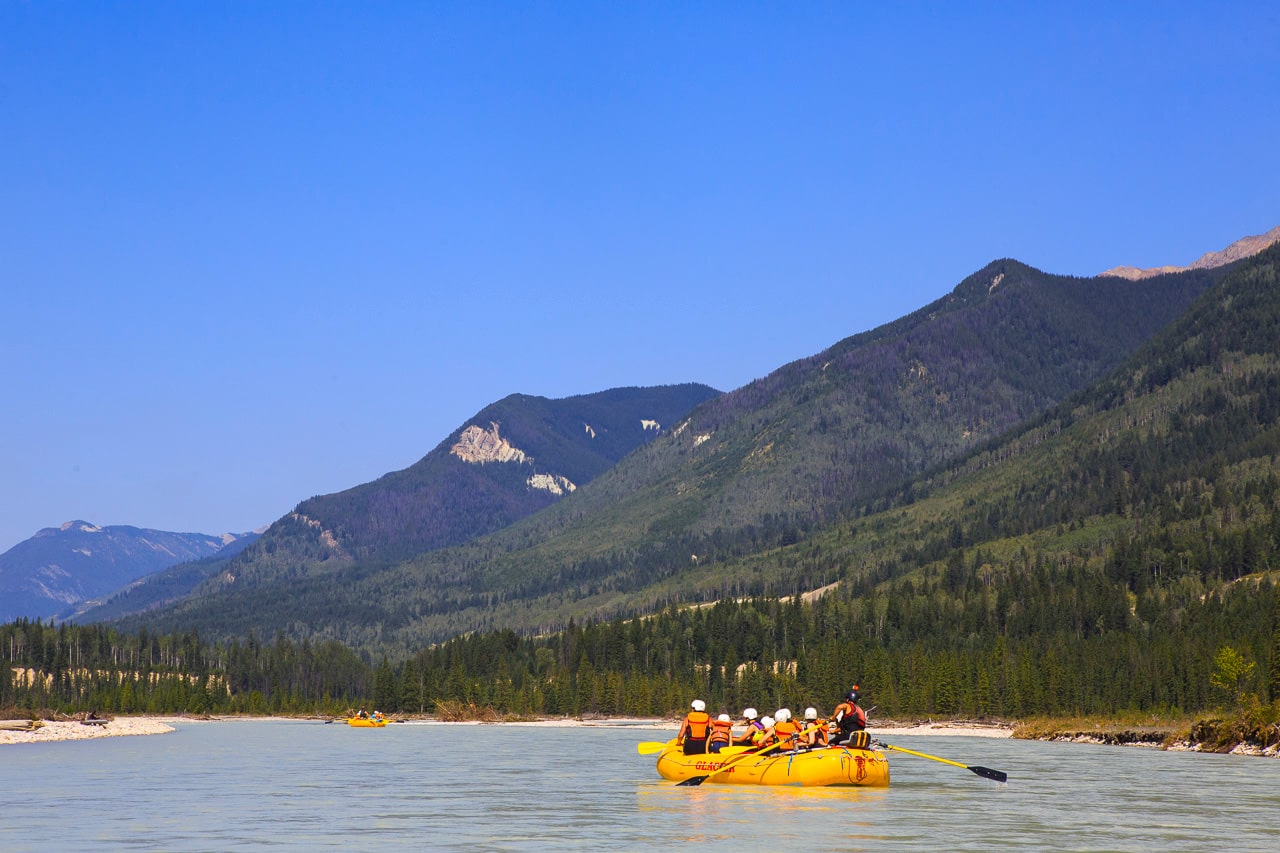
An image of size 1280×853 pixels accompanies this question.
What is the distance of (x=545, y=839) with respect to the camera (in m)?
53.2

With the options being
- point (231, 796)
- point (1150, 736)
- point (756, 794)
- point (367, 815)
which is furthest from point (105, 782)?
point (1150, 736)

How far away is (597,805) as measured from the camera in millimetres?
67438

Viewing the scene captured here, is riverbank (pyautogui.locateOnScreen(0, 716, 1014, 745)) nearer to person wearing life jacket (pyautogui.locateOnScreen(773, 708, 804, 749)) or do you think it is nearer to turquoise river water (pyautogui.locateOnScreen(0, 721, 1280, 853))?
turquoise river water (pyautogui.locateOnScreen(0, 721, 1280, 853))

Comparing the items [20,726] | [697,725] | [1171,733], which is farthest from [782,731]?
[20,726]

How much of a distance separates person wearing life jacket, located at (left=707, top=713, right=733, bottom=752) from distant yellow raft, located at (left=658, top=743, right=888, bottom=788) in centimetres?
127

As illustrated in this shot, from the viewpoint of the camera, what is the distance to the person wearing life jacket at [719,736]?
7844 cm

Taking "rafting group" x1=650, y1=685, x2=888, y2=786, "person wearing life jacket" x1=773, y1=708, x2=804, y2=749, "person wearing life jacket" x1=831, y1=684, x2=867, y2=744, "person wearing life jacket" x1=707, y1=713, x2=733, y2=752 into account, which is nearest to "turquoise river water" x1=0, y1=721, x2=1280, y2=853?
"rafting group" x1=650, y1=685, x2=888, y2=786

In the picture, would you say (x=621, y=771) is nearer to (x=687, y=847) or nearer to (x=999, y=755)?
(x=999, y=755)

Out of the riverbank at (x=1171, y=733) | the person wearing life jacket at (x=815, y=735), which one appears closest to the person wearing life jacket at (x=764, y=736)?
the person wearing life jacket at (x=815, y=735)

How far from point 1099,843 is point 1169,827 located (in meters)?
6.15

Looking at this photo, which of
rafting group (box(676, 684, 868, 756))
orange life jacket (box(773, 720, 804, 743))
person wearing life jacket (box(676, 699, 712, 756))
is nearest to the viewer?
rafting group (box(676, 684, 868, 756))

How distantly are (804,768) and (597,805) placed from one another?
11059mm

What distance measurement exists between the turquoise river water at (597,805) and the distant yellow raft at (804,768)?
2.63 ft

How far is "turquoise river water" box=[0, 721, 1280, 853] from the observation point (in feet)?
173
